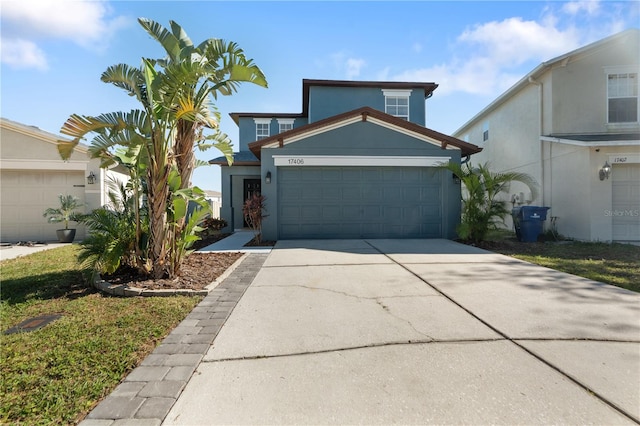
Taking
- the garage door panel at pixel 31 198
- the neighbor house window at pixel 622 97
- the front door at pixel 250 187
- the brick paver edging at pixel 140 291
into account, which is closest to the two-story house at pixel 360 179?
the front door at pixel 250 187

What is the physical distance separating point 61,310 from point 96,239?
146cm

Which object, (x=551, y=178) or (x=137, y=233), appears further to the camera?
(x=551, y=178)

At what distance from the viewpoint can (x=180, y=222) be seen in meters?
5.57

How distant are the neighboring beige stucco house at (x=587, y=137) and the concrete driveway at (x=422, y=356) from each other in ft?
23.2

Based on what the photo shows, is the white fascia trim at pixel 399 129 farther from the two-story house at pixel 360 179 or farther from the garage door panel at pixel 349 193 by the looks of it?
the garage door panel at pixel 349 193

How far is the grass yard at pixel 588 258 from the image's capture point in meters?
5.72

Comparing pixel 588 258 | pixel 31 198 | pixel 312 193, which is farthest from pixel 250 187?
pixel 588 258

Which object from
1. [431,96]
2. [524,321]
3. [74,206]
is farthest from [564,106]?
[74,206]

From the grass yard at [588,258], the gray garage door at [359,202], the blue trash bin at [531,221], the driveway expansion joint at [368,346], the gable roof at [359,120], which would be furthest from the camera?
the gray garage door at [359,202]

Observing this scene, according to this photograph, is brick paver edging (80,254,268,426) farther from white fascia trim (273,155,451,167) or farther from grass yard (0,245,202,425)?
white fascia trim (273,155,451,167)

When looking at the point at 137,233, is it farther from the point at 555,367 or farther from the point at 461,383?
the point at 555,367

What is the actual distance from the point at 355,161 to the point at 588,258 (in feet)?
22.7

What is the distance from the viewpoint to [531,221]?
10578 millimetres

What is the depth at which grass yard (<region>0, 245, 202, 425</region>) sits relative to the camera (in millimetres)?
2180
